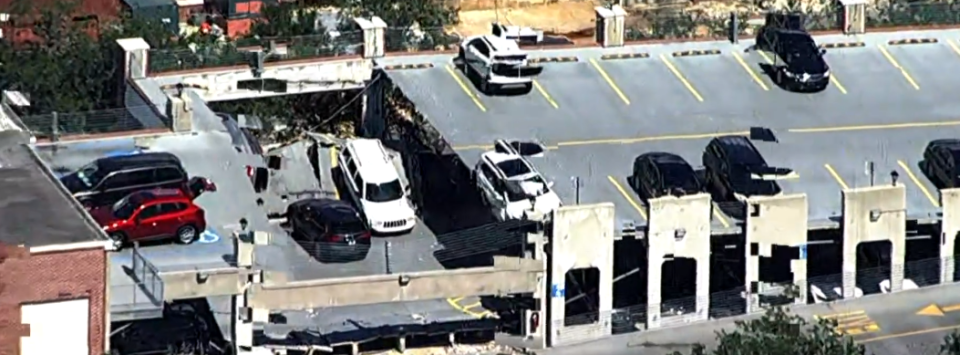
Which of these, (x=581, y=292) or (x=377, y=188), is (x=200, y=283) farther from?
(x=581, y=292)

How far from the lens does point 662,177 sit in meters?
57.9

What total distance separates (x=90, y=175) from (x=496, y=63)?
1071 cm

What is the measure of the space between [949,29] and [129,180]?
22693 mm

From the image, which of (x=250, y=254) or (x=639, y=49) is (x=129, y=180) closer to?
(x=250, y=254)

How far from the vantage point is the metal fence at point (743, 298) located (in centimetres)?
5538

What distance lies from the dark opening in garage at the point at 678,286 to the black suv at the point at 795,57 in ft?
30.4

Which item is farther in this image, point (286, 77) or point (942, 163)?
point (286, 77)

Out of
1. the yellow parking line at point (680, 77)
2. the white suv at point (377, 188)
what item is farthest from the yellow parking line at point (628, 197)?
the yellow parking line at point (680, 77)

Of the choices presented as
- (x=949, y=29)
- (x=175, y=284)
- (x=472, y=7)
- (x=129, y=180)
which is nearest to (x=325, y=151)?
(x=129, y=180)

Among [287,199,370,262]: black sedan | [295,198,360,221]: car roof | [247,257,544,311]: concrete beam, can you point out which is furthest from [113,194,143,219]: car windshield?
[295,198,360,221]: car roof

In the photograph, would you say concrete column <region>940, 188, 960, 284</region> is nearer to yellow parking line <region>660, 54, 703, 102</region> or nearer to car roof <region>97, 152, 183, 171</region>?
yellow parking line <region>660, 54, 703, 102</region>

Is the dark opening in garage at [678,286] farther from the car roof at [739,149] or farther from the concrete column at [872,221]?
the car roof at [739,149]

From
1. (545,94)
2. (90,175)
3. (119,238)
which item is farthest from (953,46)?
(119,238)

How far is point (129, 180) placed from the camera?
186 ft
